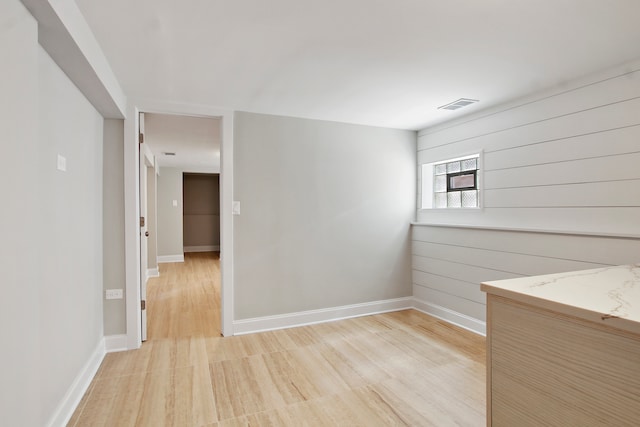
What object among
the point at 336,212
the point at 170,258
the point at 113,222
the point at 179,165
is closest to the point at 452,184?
the point at 336,212

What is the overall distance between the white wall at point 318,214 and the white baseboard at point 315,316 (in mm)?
59

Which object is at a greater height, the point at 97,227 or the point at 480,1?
the point at 480,1

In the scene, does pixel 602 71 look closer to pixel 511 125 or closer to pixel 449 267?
pixel 511 125

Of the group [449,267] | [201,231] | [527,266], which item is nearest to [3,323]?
[527,266]

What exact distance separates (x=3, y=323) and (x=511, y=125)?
3683 mm

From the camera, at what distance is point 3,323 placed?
117cm

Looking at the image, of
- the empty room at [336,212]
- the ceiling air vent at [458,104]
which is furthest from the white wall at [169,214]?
the ceiling air vent at [458,104]

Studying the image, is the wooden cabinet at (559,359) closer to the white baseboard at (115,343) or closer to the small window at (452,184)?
the small window at (452,184)

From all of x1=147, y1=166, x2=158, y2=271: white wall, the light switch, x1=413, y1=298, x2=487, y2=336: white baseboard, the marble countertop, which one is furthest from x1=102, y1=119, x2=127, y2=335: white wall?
x1=147, y1=166, x2=158, y2=271: white wall

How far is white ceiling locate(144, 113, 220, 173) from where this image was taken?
12.8 feet

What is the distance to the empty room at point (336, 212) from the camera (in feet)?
3.98

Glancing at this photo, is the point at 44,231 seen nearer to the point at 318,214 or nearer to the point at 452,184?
the point at 318,214

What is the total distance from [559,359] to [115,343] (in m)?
3.33

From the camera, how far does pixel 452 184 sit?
3.90 metres
